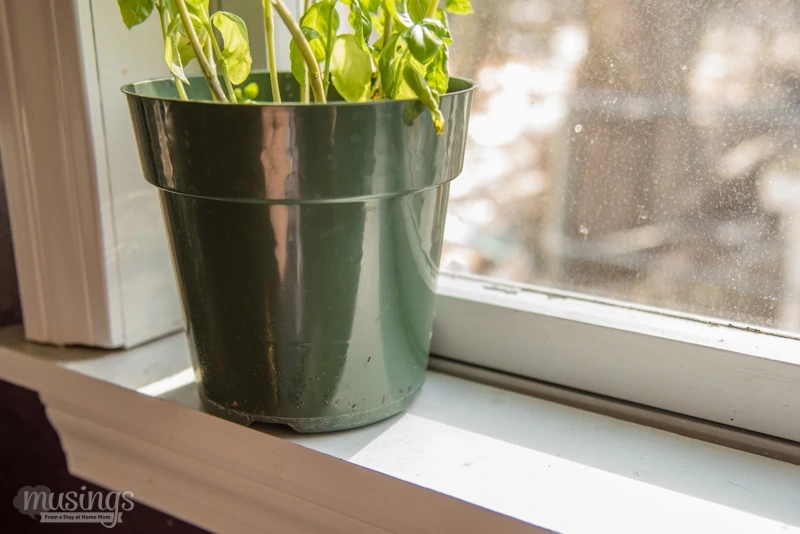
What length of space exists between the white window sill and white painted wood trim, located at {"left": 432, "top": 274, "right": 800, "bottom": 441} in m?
0.03

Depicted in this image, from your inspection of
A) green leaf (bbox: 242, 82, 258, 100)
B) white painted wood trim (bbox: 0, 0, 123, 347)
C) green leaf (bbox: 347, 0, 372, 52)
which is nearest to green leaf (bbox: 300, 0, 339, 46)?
green leaf (bbox: 347, 0, 372, 52)

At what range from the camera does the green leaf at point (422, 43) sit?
42 centimetres

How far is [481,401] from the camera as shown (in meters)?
0.60

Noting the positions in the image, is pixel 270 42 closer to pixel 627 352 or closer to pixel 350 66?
pixel 350 66

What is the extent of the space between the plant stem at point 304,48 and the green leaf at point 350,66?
14 mm

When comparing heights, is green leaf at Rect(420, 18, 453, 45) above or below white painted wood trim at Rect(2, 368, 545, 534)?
above

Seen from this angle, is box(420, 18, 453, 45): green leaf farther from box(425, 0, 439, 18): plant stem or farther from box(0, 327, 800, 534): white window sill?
box(0, 327, 800, 534): white window sill

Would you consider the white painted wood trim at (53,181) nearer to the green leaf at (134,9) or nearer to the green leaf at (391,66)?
the green leaf at (134,9)

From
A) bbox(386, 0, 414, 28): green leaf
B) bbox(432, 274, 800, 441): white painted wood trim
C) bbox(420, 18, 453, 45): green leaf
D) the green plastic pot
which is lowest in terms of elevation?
bbox(432, 274, 800, 441): white painted wood trim

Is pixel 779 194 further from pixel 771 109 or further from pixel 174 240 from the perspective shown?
pixel 174 240

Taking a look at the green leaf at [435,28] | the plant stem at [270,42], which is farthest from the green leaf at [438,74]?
the plant stem at [270,42]

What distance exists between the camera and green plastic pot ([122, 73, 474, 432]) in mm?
447

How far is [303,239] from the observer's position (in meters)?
0.47

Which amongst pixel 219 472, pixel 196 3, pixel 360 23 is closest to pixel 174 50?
pixel 196 3
